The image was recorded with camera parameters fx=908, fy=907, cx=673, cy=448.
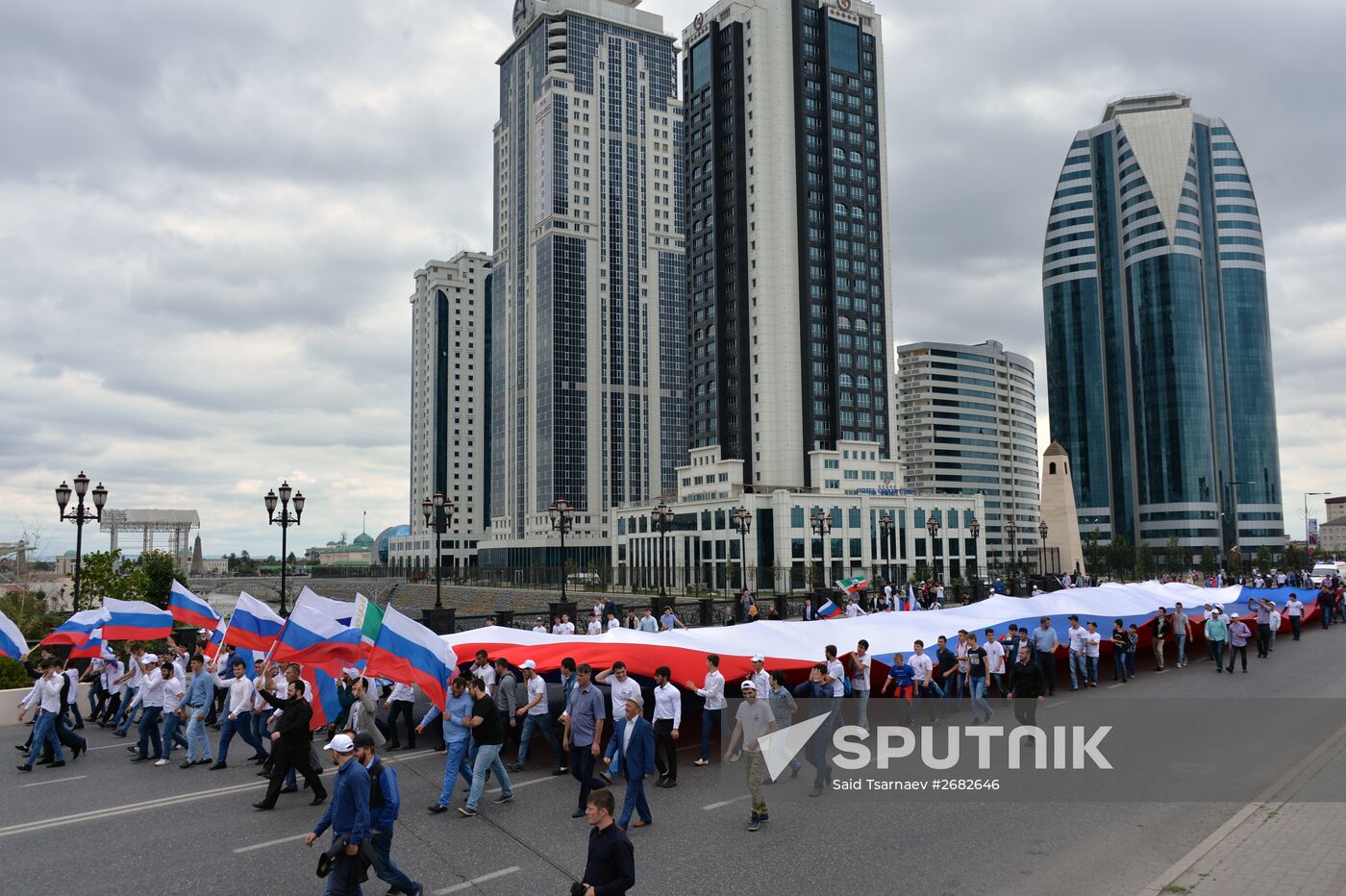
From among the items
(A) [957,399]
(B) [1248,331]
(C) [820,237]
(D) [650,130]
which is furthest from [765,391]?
(B) [1248,331]

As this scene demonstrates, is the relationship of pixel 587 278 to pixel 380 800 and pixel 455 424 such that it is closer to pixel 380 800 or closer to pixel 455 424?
pixel 455 424

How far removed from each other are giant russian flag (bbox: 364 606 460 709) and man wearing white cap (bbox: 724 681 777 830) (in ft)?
17.5

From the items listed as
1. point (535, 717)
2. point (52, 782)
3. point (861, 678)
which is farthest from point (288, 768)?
point (861, 678)

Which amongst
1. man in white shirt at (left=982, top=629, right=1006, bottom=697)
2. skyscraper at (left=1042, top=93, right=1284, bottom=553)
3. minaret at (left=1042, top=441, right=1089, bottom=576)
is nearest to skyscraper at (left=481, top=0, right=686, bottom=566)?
minaret at (left=1042, top=441, right=1089, bottom=576)

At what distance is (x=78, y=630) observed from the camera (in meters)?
23.7

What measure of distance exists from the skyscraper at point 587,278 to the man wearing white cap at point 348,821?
13376 cm

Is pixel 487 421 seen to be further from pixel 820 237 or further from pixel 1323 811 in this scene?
pixel 1323 811

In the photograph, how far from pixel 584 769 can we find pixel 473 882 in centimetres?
319

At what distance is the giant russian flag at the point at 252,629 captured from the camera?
2005cm

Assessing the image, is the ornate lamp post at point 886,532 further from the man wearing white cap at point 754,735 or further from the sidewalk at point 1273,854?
the man wearing white cap at point 754,735

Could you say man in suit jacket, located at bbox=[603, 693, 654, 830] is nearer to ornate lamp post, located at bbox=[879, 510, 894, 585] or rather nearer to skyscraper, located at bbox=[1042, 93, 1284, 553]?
ornate lamp post, located at bbox=[879, 510, 894, 585]

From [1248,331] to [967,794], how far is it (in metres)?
183

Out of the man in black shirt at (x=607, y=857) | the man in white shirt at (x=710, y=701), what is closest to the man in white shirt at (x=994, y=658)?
the man in white shirt at (x=710, y=701)

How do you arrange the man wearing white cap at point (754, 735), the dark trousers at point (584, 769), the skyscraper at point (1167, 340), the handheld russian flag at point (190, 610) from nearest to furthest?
the man wearing white cap at point (754, 735) < the dark trousers at point (584, 769) < the handheld russian flag at point (190, 610) < the skyscraper at point (1167, 340)
